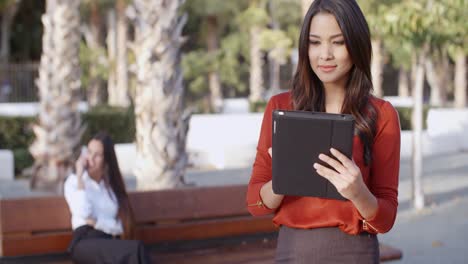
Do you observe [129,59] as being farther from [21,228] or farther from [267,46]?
A: [21,228]

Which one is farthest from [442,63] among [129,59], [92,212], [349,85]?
[349,85]

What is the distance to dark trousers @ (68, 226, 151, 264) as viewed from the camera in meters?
4.41

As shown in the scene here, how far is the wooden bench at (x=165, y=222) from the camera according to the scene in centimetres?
457

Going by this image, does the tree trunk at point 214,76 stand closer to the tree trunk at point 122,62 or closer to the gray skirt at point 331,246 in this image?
the tree trunk at point 122,62

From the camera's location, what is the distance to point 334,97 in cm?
219

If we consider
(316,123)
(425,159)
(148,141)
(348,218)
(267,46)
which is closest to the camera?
(316,123)

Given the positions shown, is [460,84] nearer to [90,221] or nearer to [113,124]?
[113,124]

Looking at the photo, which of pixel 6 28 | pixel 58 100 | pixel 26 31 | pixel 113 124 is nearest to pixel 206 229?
pixel 58 100

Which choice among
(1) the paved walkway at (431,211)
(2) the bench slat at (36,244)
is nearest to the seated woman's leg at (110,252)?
Result: (2) the bench slat at (36,244)

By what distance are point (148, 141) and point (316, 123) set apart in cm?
505

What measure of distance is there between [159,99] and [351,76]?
4.83m

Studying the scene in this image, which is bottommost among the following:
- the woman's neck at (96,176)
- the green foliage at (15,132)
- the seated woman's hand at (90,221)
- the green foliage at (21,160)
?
the green foliage at (21,160)

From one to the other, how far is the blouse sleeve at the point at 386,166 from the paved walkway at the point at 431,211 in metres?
4.64

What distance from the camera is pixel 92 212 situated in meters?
4.64
